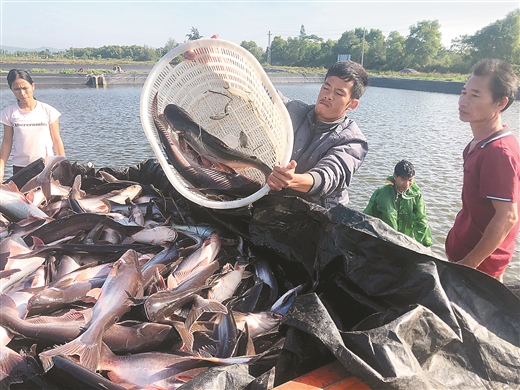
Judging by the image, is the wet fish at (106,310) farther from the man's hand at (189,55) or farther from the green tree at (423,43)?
the green tree at (423,43)

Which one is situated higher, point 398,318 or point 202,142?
point 202,142

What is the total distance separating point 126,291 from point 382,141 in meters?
14.2

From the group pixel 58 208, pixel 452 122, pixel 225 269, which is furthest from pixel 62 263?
pixel 452 122

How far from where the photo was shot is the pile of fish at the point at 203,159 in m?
2.84

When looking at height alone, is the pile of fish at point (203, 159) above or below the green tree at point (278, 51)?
below

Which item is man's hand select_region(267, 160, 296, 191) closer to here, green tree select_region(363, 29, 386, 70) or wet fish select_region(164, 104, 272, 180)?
wet fish select_region(164, 104, 272, 180)

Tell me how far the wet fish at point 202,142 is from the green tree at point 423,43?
8262 cm

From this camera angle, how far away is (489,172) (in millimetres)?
2461

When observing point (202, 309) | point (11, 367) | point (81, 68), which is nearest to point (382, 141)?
point (202, 309)

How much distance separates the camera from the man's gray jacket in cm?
268

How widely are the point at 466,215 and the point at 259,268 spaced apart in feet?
5.11

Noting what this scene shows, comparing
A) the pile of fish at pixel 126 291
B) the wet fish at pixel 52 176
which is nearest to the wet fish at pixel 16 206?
the pile of fish at pixel 126 291

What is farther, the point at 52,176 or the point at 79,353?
the point at 52,176

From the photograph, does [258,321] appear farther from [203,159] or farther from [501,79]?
[501,79]
